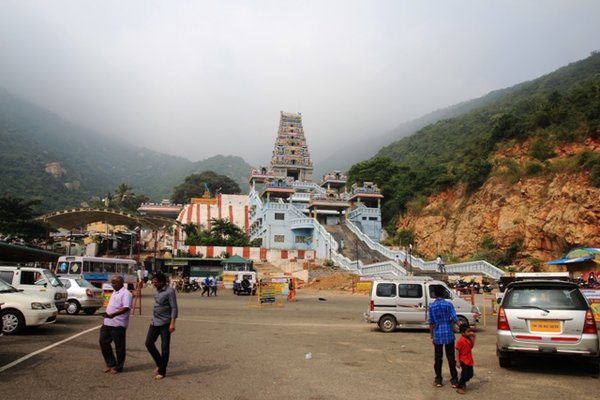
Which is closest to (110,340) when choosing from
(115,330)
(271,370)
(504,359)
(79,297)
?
(115,330)

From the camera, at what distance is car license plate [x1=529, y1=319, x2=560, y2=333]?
783 cm

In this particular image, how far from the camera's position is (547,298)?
822 centimetres

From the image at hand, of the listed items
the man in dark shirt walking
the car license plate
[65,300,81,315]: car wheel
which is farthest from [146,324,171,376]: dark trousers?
[65,300,81,315]: car wheel

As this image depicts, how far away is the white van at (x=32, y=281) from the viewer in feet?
44.4

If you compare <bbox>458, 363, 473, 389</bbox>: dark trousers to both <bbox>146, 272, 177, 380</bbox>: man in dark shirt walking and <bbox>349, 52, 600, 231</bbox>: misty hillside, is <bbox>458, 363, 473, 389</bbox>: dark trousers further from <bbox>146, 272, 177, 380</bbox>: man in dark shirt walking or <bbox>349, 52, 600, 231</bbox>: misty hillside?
<bbox>349, 52, 600, 231</bbox>: misty hillside

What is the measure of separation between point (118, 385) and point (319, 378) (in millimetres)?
3174

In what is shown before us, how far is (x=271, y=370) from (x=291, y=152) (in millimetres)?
69917

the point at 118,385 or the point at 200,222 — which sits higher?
the point at 200,222

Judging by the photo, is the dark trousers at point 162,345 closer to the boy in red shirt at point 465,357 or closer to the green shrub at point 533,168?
the boy in red shirt at point 465,357

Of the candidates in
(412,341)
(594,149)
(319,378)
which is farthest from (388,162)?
(319,378)

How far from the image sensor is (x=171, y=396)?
6426 millimetres

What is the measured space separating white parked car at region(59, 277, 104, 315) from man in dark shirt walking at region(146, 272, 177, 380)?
1149cm

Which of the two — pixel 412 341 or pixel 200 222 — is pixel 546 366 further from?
pixel 200 222

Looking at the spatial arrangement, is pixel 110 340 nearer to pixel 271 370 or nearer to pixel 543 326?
pixel 271 370
